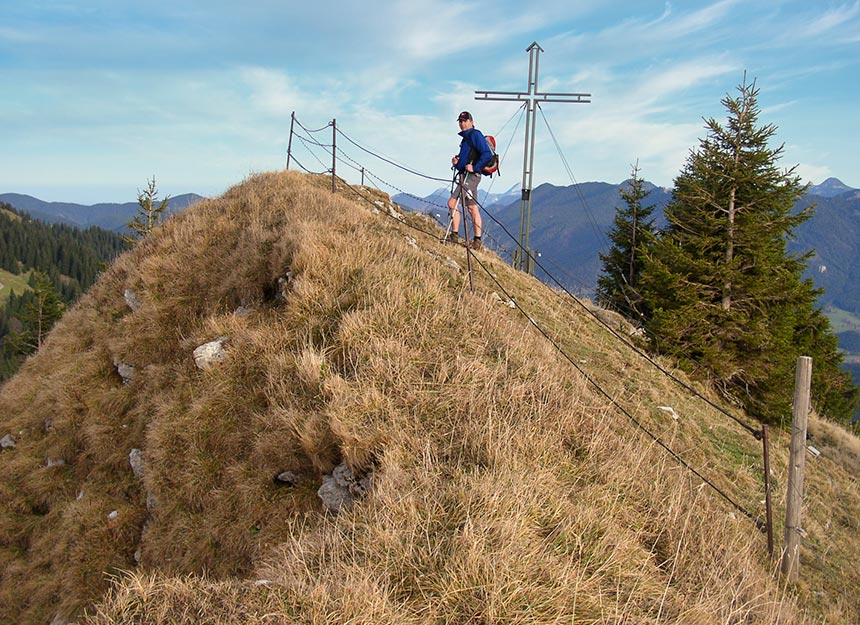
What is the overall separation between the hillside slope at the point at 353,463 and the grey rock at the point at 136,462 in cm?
3

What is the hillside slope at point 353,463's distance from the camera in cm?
293

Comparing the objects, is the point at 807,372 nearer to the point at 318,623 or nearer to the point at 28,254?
the point at 318,623

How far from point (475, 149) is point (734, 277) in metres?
9.13

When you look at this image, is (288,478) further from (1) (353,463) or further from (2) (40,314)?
(2) (40,314)

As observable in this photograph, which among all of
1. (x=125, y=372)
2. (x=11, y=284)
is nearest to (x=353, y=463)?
(x=125, y=372)

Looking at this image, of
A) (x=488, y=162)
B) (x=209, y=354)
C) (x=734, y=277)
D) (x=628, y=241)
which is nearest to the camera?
(x=209, y=354)

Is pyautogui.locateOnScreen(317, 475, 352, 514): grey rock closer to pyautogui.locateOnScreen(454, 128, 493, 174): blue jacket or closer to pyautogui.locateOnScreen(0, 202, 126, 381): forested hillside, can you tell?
pyautogui.locateOnScreen(454, 128, 493, 174): blue jacket

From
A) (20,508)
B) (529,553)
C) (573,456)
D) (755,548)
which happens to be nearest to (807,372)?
(755,548)

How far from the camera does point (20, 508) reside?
731 cm

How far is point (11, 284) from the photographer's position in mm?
124875

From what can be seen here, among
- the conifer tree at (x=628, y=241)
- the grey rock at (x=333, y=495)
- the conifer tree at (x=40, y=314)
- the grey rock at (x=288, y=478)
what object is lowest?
the conifer tree at (x=40, y=314)

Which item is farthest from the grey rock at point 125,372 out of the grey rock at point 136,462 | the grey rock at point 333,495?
Answer: the grey rock at point 333,495

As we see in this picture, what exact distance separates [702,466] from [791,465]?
2.96m

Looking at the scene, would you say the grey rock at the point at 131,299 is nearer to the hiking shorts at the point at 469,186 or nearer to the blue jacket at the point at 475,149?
the hiking shorts at the point at 469,186
